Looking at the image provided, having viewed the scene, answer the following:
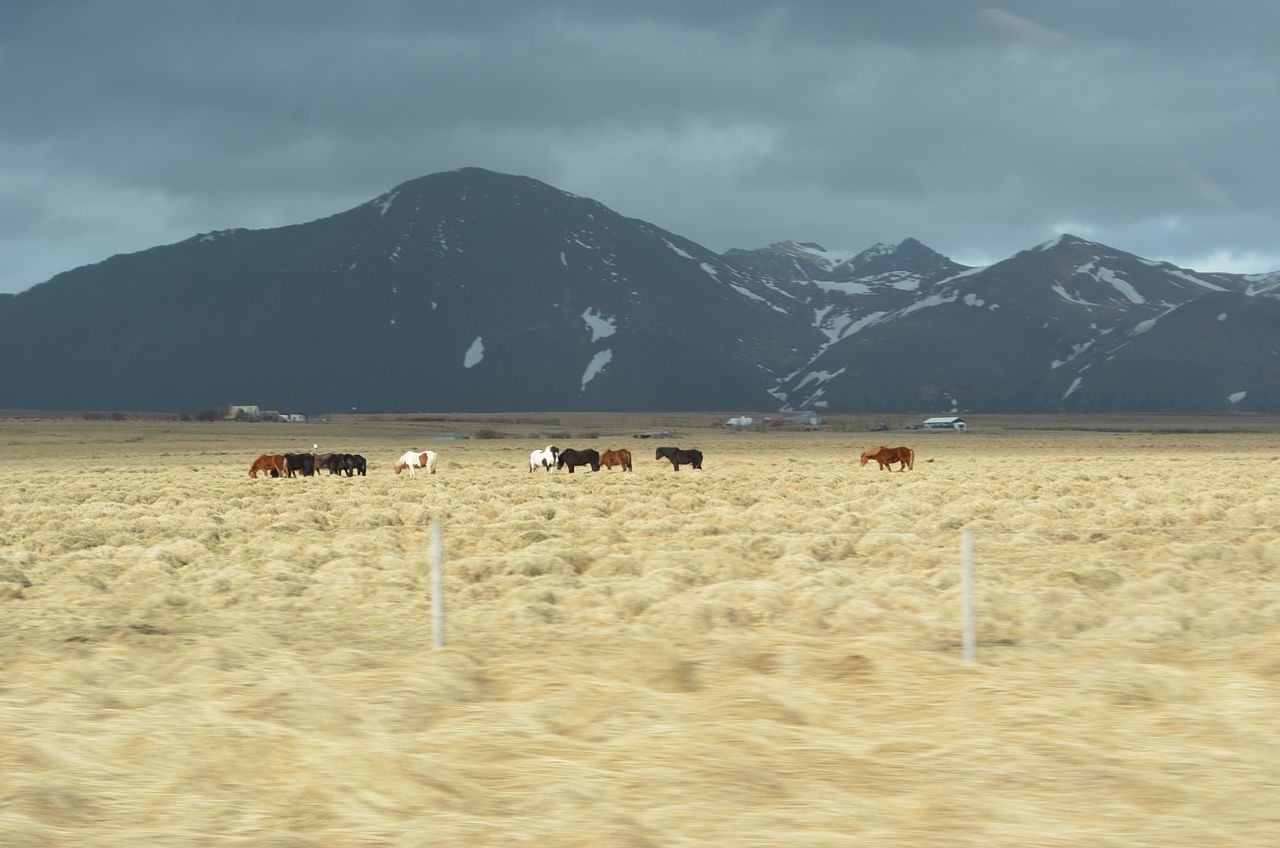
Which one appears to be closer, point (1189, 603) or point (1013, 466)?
Answer: point (1189, 603)

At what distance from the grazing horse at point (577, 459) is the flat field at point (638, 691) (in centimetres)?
2436

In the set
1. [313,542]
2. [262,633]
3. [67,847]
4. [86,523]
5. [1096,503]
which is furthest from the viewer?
[1096,503]

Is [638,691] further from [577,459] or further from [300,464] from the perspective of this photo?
[300,464]

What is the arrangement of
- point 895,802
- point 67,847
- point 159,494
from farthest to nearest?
point 159,494 < point 895,802 < point 67,847

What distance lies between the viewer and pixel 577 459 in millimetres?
47938

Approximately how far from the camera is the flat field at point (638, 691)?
673cm

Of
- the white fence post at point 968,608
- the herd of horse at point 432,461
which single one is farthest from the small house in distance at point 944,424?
the white fence post at point 968,608

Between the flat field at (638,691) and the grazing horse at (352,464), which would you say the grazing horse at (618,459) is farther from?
the flat field at (638,691)

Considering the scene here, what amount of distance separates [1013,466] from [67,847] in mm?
52275

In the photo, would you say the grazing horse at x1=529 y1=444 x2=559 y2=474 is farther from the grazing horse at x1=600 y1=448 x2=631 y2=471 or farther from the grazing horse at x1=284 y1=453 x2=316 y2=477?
the grazing horse at x1=284 y1=453 x2=316 y2=477

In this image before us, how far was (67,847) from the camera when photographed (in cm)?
623

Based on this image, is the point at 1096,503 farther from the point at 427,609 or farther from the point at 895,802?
the point at 895,802

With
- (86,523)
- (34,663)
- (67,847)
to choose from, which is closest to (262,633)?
(34,663)

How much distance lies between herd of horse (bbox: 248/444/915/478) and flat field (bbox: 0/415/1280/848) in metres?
24.4
